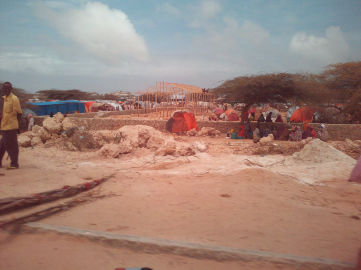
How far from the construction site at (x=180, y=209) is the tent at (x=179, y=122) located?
116 inches

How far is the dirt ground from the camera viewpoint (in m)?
2.35

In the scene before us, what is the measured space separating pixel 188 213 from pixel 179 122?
7111 mm

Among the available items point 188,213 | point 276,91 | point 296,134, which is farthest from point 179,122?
point 188,213

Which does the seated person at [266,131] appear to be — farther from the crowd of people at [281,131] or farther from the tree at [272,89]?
the tree at [272,89]

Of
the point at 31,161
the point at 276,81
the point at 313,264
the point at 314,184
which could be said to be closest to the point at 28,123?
the point at 31,161

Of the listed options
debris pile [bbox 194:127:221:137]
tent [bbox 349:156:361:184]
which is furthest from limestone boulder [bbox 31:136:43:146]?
tent [bbox 349:156:361:184]

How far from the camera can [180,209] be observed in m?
3.62

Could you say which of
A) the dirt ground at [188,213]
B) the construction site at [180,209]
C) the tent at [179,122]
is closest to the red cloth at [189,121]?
the tent at [179,122]

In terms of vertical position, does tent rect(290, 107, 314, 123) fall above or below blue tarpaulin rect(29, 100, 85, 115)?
below

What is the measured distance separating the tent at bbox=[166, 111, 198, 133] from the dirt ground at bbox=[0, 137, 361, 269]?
164 inches

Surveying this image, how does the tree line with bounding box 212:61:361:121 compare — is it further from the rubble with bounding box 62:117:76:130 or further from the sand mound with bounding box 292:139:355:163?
the rubble with bounding box 62:117:76:130

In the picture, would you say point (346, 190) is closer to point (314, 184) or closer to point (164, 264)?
point (314, 184)

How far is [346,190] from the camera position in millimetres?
4539

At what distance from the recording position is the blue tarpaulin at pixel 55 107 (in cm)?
1730
